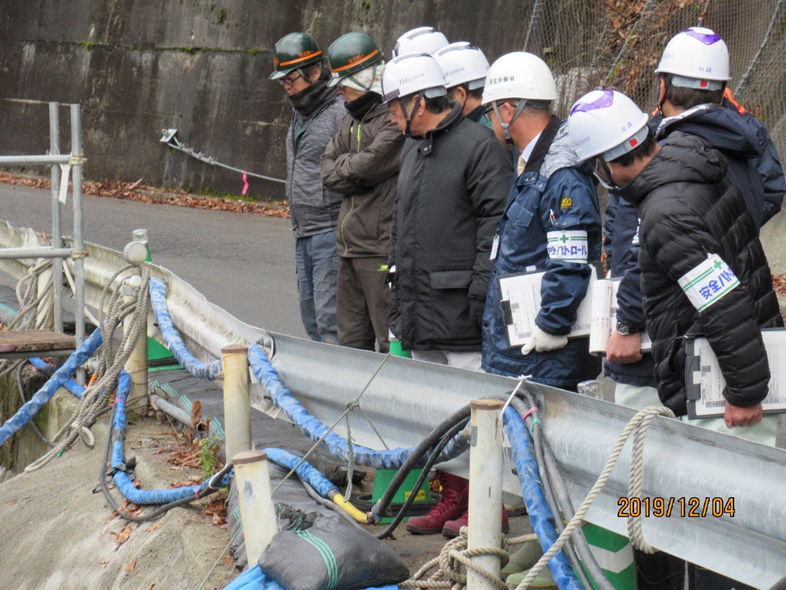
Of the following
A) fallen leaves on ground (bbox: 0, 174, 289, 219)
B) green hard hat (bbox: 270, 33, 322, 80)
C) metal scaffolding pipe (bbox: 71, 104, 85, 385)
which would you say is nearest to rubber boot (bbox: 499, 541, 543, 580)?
green hard hat (bbox: 270, 33, 322, 80)

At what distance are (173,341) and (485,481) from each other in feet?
8.49

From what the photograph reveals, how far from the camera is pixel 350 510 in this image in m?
3.67

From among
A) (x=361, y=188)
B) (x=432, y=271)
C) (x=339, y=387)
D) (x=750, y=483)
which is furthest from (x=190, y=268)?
(x=750, y=483)

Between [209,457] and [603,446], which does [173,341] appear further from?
[603,446]

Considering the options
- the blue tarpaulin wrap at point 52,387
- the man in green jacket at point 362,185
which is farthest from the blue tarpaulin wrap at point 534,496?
the blue tarpaulin wrap at point 52,387

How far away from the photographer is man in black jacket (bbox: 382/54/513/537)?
441cm

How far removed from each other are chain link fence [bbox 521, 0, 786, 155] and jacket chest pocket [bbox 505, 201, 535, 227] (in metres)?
6.83

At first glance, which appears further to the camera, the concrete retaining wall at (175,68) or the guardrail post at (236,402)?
the concrete retaining wall at (175,68)

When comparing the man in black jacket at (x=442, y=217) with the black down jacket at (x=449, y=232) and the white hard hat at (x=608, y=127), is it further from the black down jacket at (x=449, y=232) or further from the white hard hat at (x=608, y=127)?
the white hard hat at (x=608, y=127)

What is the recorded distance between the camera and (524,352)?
3.96 m

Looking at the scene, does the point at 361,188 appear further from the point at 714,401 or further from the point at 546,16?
the point at 546,16

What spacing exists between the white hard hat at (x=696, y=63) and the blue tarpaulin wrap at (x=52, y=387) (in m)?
3.52

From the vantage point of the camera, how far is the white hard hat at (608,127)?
3387 millimetres

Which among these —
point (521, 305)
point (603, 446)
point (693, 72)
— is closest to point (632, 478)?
point (603, 446)
